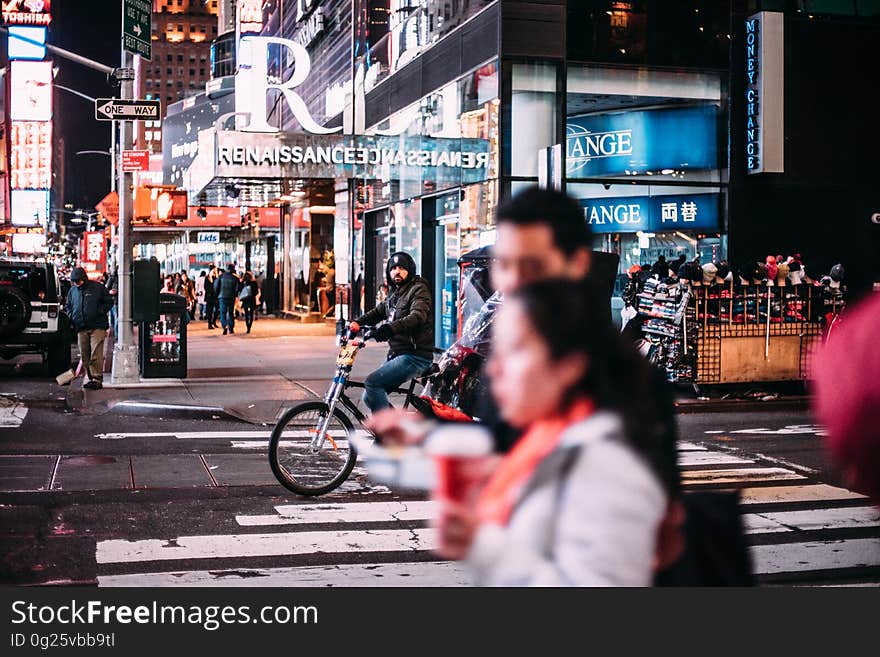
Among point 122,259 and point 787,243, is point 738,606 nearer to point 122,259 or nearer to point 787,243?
point 122,259

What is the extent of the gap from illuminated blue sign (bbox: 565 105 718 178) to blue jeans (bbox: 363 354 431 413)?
38.4 feet

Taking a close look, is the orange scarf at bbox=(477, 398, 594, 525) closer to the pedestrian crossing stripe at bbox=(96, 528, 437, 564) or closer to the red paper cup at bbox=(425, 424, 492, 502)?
Result: the red paper cup at bbox=(425, 424, 492, 502)

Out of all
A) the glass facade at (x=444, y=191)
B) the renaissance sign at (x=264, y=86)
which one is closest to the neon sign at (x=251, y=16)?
the renaissance sign at (x=264, y=86)

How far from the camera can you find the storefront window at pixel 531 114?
63.4 feet

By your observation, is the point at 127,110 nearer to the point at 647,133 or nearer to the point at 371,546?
the point at 647,133

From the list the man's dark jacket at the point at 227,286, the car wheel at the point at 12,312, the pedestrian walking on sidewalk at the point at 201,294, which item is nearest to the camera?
the car wheel at the point at 12,312

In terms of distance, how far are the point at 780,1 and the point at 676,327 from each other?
7796 millimetres

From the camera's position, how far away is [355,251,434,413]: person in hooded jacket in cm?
879

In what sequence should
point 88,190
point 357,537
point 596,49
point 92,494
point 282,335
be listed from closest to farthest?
point 357,537 → point 92,494 → point 596,49 → point 282,335 → point 88,190

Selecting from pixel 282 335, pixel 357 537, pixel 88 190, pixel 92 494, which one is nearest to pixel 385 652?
pixel 357 537

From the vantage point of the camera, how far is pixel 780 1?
19.5 metres

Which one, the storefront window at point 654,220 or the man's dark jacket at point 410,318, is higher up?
the storefront window at point 654,220

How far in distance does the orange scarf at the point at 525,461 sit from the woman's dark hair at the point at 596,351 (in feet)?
0.13

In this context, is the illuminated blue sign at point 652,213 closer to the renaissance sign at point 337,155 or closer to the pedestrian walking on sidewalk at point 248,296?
the renaissance sign at point 337,155
